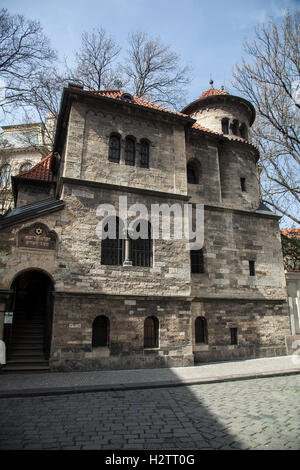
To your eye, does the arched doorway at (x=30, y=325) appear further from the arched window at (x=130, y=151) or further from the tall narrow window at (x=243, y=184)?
the tall narrow window at (x=243, y=184)

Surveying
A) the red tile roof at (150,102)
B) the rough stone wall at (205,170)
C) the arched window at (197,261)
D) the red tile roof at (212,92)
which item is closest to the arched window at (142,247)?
the arched window at (197,261)

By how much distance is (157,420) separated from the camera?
560 centimetres

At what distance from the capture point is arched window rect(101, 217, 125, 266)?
11.9m

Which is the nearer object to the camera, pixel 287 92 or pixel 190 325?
pixel 190 325

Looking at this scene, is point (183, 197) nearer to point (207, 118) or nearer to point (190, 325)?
point (190, 325)

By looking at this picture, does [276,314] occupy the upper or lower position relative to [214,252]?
lower

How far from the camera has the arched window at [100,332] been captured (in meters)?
11.0

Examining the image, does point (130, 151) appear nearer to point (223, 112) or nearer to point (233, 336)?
point (223, 112)

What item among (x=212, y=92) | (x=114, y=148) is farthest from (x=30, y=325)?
(x=212, y=92)

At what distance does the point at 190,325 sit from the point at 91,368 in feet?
14.2

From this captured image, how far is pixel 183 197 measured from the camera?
536 inches
